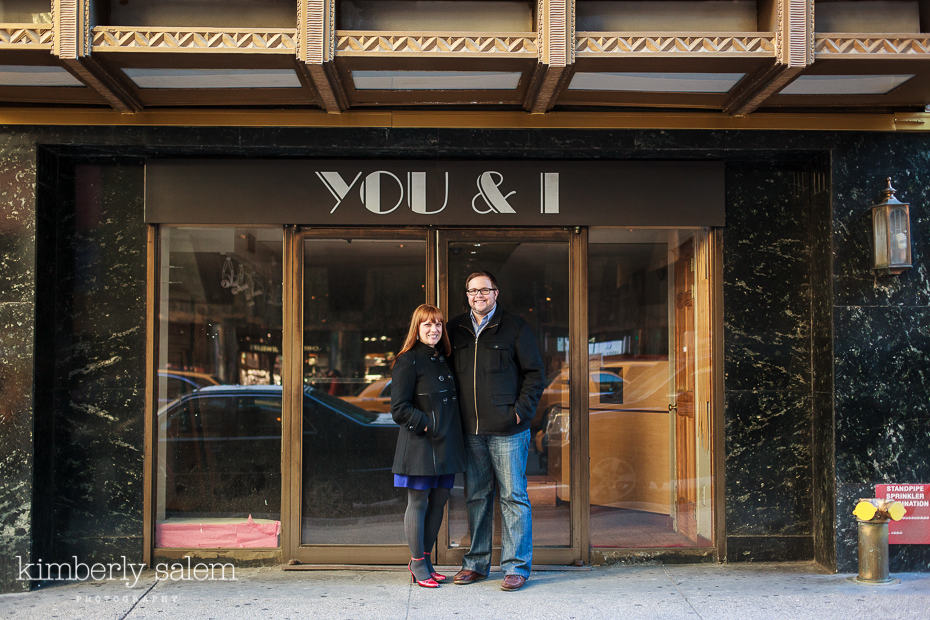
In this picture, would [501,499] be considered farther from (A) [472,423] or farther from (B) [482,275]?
(B) [482,275]

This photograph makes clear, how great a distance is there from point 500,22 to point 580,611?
3.43 m

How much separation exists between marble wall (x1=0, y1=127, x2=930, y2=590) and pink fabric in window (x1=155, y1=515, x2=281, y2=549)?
0.69 ft

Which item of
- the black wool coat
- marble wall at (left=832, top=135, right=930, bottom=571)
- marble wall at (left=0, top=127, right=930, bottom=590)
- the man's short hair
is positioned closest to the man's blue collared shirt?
the man's short hair

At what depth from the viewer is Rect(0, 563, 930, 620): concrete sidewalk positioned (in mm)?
4992

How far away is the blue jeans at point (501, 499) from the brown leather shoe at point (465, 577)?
4 cm

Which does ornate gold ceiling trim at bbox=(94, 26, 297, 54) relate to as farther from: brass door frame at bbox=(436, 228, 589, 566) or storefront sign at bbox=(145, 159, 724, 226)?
brass door frame at bbox=(436, 228, 589, 566)

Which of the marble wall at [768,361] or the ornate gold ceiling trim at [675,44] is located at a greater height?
the ornate gold ceiling trim at [675,44]

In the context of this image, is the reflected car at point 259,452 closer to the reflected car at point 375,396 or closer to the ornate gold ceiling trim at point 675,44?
the reflected car at point 375,396

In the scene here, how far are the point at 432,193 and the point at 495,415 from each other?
1.61 m

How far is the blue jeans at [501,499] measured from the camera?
5461 millimetres

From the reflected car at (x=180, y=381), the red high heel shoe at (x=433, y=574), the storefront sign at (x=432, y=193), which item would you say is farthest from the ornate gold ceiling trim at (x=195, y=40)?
the red high heel shoe at (x=433, y=574)

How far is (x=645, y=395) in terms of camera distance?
20.6 feet

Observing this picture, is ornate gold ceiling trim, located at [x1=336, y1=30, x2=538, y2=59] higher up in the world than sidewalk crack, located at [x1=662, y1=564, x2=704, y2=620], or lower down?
higher up

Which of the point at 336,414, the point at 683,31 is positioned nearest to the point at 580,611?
the point at 336,414
